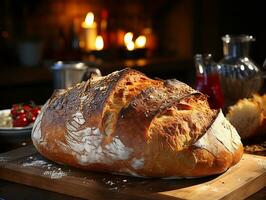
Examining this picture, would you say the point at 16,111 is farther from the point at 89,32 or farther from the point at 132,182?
the point at 89,32

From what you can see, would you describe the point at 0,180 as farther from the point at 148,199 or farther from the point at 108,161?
the point at 148,199

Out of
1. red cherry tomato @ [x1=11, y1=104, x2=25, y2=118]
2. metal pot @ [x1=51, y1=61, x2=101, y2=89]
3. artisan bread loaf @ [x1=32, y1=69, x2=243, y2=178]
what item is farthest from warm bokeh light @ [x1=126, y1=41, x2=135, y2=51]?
artisan bread loaf @ [x1=32, y1=69, x2=243, y2=178]

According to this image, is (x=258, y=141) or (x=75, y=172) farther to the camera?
(x=258, y=141)

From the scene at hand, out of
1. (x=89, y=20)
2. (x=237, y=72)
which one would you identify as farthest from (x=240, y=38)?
(x=89, y=20)

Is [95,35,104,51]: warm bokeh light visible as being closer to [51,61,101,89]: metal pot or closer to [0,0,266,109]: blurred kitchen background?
[0,0,266,109]: blurred kitchen background

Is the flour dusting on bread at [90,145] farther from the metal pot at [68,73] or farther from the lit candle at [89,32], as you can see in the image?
the lit candle at [89,32]

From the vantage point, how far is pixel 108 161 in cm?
126

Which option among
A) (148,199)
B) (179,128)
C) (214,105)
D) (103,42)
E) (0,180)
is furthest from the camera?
(103,42)

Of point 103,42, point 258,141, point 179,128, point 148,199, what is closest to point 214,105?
point 258,141

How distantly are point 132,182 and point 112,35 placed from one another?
3.90m

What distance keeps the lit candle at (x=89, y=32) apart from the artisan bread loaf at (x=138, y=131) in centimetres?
339

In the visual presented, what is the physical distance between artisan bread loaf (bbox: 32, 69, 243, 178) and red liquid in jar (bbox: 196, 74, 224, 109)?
0.45m

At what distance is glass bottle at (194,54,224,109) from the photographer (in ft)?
6.11

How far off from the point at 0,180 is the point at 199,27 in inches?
163
